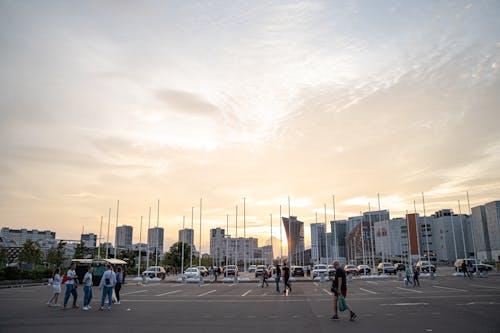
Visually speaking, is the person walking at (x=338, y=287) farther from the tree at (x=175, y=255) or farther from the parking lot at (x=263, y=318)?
the tree at (x=175, y=255)

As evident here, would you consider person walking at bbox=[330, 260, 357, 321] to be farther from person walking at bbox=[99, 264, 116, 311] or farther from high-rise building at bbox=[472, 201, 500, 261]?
high-rise building at bbox=[472, 201, 500, 261]

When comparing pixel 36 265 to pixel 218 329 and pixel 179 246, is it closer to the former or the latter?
pixel 179 246

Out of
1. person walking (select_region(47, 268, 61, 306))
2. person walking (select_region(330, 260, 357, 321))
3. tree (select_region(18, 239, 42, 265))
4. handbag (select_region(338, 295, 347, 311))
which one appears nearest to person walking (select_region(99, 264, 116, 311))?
person walking (select_region(47, 268, 61, 306))

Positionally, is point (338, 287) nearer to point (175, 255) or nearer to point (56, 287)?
point (56, 287)

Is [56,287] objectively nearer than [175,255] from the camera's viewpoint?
Yes

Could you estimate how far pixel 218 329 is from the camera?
12.4m

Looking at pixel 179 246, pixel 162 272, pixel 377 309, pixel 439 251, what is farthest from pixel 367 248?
pixel 377 309

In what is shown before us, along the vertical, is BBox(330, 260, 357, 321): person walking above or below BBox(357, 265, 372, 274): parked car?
above

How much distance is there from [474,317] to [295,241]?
82.4m

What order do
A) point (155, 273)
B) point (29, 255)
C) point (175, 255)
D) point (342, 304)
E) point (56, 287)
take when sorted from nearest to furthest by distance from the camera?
point (342, 304), point (56, 287), point (155, 273), point (29, 255), point (175, 255)

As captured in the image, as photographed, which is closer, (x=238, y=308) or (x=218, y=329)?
(x=218, y=329)

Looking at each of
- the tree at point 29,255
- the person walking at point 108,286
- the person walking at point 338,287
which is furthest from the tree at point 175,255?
the person walking at point 338,287

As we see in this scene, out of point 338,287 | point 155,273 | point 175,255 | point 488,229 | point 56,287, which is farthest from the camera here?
point 488,229

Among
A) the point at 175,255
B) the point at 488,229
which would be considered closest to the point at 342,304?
the point at 175,255
